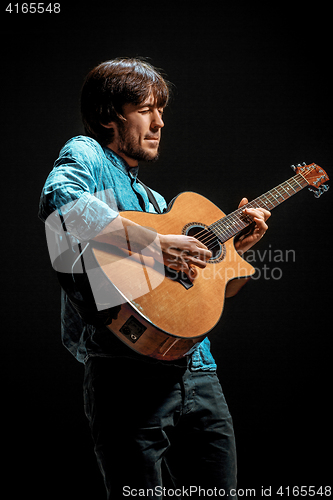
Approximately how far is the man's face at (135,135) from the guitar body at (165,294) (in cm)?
26

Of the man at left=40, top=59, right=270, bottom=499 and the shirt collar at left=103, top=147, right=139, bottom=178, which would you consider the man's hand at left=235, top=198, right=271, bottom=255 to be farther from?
the shirt collar at left=103, top=147, right=139, bottom=178

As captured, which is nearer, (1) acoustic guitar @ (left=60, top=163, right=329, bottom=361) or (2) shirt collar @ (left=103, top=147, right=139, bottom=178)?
(1) acoustic guitar @ (left=60, top=163, right=329, bottom=361)

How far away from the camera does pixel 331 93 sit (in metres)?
2.61

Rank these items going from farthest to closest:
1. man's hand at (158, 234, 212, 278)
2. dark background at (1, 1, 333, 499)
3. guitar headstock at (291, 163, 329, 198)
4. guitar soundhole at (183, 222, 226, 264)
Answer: dark background at (1, 1, 333, 499)
guitar headstock at (291, 163, 329, 198)
guitar soundhole at (183, 222, 226, 264)
man's hand at (158, 234, 212, 278)

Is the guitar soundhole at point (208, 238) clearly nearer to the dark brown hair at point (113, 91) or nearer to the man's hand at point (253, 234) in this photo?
the man's hand at point (253, 234)

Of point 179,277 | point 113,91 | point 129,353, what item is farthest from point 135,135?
point 129,353

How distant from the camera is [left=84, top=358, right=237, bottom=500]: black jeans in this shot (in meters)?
1.22

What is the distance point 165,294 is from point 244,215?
0.63 metres

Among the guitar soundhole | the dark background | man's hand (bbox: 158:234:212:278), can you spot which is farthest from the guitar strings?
the dark background

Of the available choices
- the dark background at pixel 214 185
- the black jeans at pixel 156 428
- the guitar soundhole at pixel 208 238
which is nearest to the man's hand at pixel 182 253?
the guitar soundhole at pixel 208 238

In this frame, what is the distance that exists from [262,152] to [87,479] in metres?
2.38

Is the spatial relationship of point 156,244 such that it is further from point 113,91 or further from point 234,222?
point 113,91

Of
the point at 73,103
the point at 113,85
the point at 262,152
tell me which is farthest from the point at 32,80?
the point at 262,152

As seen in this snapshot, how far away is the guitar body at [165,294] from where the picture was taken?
1.14 m
